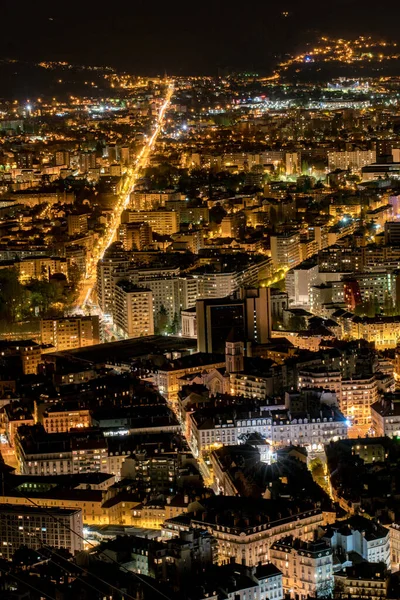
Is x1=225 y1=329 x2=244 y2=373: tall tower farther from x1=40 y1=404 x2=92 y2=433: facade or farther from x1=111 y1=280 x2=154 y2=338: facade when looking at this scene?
x1=111 y1=280 x2=154 y2=338: facade

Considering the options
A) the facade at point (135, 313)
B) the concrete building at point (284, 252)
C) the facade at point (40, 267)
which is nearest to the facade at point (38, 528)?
the facade at point (135, 313)

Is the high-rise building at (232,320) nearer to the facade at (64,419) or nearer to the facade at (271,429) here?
the facade at (64,419)

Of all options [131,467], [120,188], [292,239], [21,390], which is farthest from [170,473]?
[120,188]

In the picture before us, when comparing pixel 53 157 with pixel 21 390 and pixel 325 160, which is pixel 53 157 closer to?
pixel 325 160

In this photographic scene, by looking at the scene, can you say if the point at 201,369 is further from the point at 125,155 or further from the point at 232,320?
the point at 125,155

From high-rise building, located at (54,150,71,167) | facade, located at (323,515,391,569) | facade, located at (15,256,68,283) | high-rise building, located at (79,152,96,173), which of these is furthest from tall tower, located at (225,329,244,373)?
high-rise building, located at (54,150,71,167)
